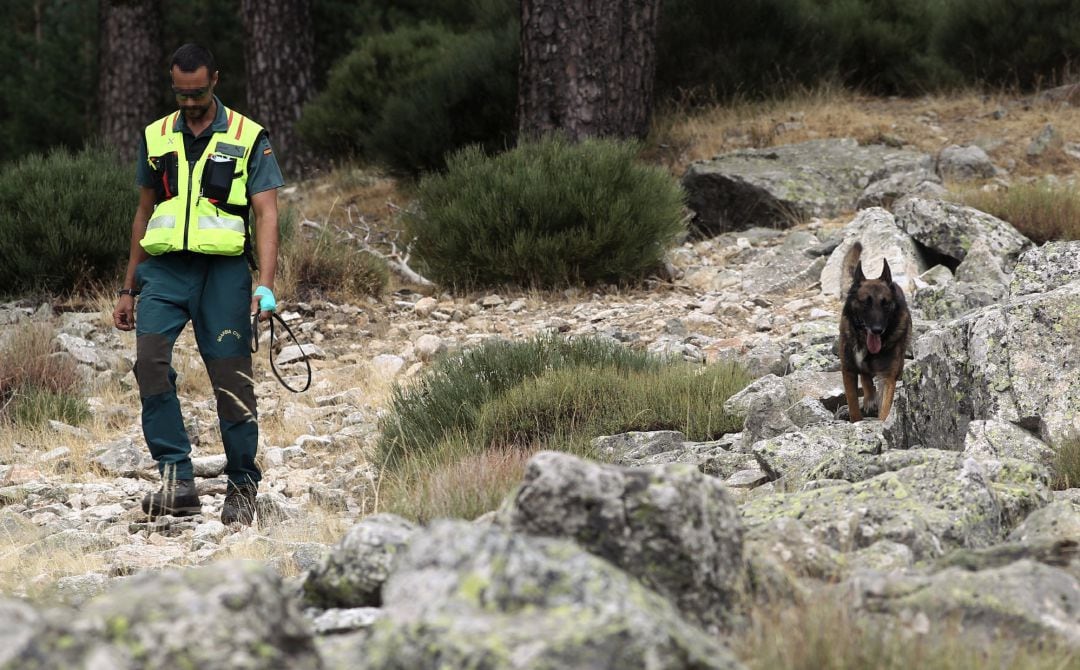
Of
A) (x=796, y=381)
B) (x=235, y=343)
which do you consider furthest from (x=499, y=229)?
(x=235, y=343)

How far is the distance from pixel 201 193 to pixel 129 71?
10.8 meters

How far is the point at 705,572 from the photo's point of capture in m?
2.70

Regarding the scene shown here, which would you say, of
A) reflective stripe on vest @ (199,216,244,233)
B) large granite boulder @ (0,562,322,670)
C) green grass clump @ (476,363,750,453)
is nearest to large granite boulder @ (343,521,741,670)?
large granite boulder @ (0,562,322,670)

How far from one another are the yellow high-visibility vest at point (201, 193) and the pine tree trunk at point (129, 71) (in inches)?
400

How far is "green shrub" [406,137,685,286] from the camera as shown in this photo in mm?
9547

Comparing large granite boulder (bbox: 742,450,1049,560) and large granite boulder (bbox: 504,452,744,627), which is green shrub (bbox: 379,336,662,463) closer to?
large granite boulder (bbox: 742,450,1049,560)

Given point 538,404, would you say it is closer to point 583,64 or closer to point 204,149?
point 204,149

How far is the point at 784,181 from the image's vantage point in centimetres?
1069

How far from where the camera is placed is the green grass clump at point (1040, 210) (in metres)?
8.85

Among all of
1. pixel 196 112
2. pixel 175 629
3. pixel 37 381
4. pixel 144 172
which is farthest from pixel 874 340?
pixel 37 381

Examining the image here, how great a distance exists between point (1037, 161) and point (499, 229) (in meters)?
4.85

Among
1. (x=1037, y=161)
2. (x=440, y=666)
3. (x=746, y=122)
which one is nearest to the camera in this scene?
(x=440, y=666)

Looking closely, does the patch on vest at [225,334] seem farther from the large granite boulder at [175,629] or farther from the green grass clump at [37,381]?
the large granite boulder at [175,629]

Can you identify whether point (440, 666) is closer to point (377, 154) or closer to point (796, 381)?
point (796, 381)
